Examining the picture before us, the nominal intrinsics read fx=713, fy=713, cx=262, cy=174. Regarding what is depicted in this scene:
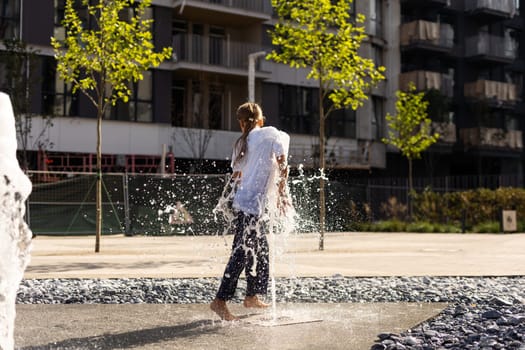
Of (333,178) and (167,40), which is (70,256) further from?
(333,178)

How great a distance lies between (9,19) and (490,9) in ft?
91.2

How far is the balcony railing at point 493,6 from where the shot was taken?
41.7m

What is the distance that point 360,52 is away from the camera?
37.0m

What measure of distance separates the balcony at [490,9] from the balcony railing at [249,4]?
15.0 metres

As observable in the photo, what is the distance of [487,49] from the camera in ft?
137

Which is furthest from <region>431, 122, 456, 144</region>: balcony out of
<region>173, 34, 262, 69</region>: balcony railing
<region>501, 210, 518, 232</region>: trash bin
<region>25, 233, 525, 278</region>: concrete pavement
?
<region>25, 233, 525, 278</region>: concrete pavement

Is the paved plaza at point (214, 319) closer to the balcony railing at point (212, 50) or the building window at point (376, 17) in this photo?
the balcony railing at point (212, 50)

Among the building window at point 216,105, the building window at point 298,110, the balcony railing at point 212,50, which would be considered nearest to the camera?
the balcony railing at point 212,50

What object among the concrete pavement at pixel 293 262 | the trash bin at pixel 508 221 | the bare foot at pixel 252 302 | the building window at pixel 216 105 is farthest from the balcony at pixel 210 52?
the bare foot at pixel 252 302

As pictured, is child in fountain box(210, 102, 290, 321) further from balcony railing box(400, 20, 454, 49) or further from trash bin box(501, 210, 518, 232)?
balcony railing box(400, 20, 454, 49)

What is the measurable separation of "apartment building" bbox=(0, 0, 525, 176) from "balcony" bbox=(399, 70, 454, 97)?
0.07 metres

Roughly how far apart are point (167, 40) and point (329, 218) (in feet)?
37.1

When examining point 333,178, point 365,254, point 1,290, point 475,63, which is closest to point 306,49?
point 365,254

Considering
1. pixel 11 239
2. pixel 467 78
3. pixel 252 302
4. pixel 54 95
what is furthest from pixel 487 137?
pixel 11 239
